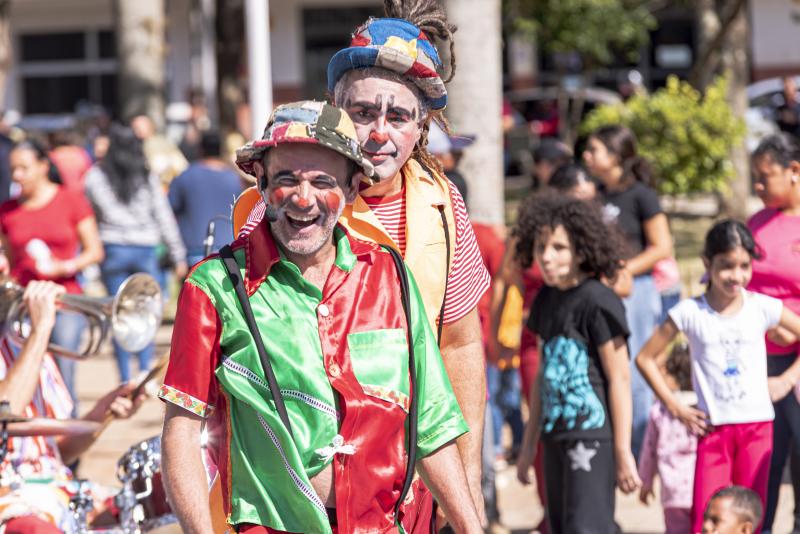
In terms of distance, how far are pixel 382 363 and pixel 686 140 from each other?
1155 cm

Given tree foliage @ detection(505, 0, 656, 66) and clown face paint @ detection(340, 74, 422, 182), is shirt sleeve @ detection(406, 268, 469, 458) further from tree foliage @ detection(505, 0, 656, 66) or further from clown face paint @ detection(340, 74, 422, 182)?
tree foliage @ detection(505, 0, 656, 66)

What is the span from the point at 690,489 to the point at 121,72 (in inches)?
516

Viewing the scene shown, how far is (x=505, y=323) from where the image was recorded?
7352 millimetres

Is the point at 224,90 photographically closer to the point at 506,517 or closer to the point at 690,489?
the point at 506,517

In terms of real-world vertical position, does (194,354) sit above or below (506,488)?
above

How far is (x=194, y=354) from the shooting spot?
288 centimetres

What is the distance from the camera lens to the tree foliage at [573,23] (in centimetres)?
2120

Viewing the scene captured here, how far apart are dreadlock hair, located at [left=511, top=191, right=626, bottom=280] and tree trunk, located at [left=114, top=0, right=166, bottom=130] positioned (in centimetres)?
1181

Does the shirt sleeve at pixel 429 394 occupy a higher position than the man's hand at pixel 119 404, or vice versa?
the shirt sleeve at pixel 429 394

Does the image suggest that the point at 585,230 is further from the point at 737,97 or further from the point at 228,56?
the point at 228,56

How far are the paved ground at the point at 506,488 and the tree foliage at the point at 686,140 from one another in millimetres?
6420

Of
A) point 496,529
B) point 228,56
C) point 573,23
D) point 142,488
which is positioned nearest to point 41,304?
point 142,488

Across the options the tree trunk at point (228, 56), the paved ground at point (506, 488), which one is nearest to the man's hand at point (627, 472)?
the paved ground at point (506, 488)

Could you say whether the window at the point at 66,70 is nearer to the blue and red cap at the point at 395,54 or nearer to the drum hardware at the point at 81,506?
the drum hardware at the point at 81,506
